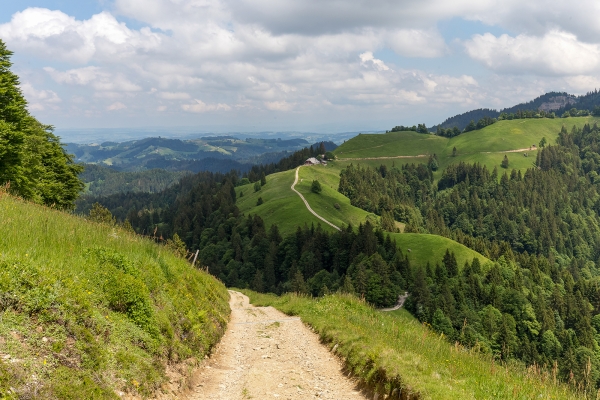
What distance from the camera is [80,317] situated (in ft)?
28.3

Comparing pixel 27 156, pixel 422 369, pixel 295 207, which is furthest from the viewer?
pixel 295 207

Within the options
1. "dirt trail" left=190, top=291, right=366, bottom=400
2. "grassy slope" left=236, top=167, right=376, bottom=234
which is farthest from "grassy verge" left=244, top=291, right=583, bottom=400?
"grassy slope" left=236, top=167, right=376, bottom=234

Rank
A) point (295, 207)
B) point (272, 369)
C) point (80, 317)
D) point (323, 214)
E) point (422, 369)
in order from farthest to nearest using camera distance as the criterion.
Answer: point (295, 207) → point (323, 214) → point (272, 369) → point (422, 369) → point (80, 317)

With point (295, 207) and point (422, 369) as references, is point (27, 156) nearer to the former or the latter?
point (422, 369)

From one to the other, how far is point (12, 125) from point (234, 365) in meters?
36.8

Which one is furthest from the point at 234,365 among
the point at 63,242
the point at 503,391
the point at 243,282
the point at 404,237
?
the point at 404,237

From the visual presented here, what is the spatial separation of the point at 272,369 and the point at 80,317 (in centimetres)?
688

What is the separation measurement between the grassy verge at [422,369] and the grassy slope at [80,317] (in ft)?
18.6

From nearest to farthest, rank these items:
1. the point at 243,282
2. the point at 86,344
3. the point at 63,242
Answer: the point at 86,344, the point at 63,242, the point at 243,282

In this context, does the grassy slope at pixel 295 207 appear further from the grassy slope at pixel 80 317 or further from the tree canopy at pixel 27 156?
the grassy slope at pixel 80 317

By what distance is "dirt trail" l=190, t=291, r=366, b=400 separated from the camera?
11008 millimetres

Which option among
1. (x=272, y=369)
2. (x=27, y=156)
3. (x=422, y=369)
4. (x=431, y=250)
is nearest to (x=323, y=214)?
(x=431, y=250)

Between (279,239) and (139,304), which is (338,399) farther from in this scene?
(279,239)

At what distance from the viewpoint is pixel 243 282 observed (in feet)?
408
